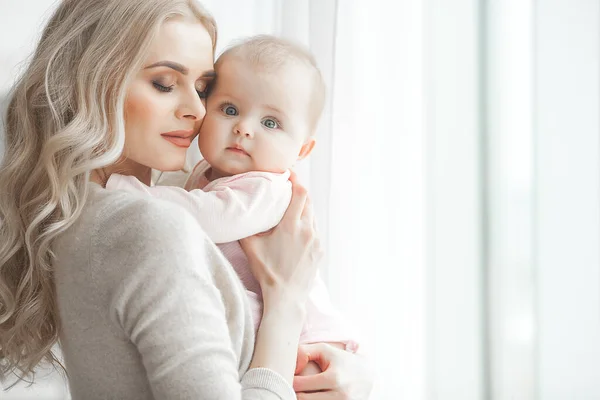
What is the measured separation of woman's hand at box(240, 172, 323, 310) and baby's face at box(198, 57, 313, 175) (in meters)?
0.10

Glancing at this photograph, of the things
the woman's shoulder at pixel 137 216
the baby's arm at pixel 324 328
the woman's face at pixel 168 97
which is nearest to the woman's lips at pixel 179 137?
the woman's face at pixel 168 97

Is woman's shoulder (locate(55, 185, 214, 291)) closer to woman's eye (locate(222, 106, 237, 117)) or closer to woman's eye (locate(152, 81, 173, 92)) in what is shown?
woman's eye (locate(152, 81, 173, 92))

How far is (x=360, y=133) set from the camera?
1.93 meters

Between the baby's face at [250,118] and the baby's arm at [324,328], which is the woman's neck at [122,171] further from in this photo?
the baby's arm at [324,328]

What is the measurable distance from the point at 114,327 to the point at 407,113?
1.04 metres

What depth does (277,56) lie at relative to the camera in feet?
5.00

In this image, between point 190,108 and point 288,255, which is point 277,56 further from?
point 288,255

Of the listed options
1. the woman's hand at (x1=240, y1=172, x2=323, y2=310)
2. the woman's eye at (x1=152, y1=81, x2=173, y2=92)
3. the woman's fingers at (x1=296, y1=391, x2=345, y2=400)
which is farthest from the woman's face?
the woman's fingers at (x1=296, y1=391, x2=345, y2=400)

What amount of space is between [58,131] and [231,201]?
344mm

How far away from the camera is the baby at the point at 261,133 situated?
4.70 ft

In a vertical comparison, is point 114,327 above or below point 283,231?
below

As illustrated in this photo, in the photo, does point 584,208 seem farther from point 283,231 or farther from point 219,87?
point 219,87

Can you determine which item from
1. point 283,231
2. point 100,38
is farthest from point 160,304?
point 100,38

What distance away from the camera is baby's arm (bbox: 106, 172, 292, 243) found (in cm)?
134
